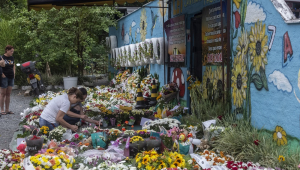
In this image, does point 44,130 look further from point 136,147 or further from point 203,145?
point 203,145

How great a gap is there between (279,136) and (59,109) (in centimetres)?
383

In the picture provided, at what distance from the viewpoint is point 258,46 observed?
18.8 ft

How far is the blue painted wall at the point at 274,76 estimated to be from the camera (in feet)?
15.8

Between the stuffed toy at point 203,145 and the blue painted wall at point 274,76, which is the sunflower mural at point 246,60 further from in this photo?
the stuffed toy at point 203,145

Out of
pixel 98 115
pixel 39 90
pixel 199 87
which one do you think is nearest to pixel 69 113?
pixel 98 115

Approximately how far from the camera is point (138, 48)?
39.8 feet

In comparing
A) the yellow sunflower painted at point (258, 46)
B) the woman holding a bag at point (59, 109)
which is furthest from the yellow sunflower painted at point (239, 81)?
the woman holding a bag at point (59, 109)

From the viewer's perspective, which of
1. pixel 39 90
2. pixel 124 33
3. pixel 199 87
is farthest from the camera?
pixel 124 33

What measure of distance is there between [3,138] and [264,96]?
16.2 feet

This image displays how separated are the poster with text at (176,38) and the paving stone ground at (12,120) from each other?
13.5ft

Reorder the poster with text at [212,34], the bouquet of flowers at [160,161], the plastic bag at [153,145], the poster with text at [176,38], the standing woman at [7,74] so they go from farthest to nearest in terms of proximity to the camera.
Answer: the standing woman at [7,74] → the poster with text at [176,38] → the poster with text at [212,34] → the plastic bag at [153,145] → the bouquet of flowers at [160,161]

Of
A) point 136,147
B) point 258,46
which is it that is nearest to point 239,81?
point 258,46

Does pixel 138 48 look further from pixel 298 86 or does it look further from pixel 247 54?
pixel 298 86

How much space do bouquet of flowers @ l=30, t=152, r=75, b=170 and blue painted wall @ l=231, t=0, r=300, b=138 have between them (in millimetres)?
2822
